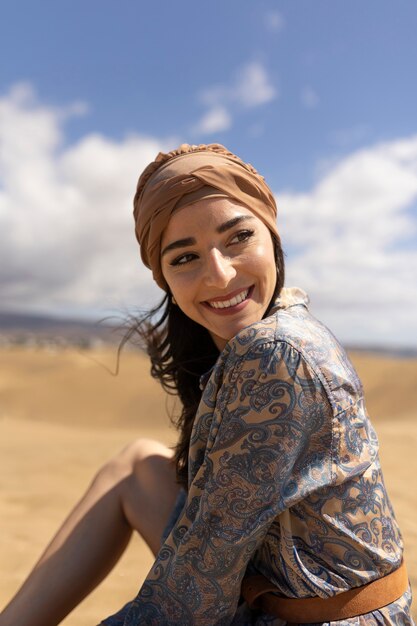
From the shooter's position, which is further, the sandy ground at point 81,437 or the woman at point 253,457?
the sandy ground at point 81,437

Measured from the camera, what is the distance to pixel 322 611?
5.18 feet

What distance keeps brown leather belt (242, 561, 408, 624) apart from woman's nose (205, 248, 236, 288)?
2.76 feet

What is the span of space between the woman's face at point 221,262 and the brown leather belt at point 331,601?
0.73 metres

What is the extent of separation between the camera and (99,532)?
2.18 metres

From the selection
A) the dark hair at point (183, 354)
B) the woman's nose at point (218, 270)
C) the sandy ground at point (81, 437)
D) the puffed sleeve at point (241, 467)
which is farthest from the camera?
the sandy ground at point (81, 437)

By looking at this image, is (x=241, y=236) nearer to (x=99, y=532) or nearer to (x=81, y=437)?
(x=99, y=532)

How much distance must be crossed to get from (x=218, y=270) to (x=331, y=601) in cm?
93

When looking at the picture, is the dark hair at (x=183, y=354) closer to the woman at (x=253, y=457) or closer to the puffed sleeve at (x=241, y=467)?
the woman at (x=253, y=457)

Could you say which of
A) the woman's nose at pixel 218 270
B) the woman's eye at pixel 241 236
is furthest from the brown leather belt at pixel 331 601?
the woman's eye at pixel 241 236

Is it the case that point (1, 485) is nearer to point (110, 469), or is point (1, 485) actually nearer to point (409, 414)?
point (110, 469)

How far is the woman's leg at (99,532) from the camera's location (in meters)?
2.02

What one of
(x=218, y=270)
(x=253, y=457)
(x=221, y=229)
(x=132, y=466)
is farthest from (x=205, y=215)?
(x=132, y=466)

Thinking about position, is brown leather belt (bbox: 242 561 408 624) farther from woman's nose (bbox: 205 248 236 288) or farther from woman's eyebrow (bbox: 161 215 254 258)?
woman's eyebrow (bbox: 161 215 254 258)

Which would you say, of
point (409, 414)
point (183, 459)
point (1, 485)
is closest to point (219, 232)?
point (183, 459)
